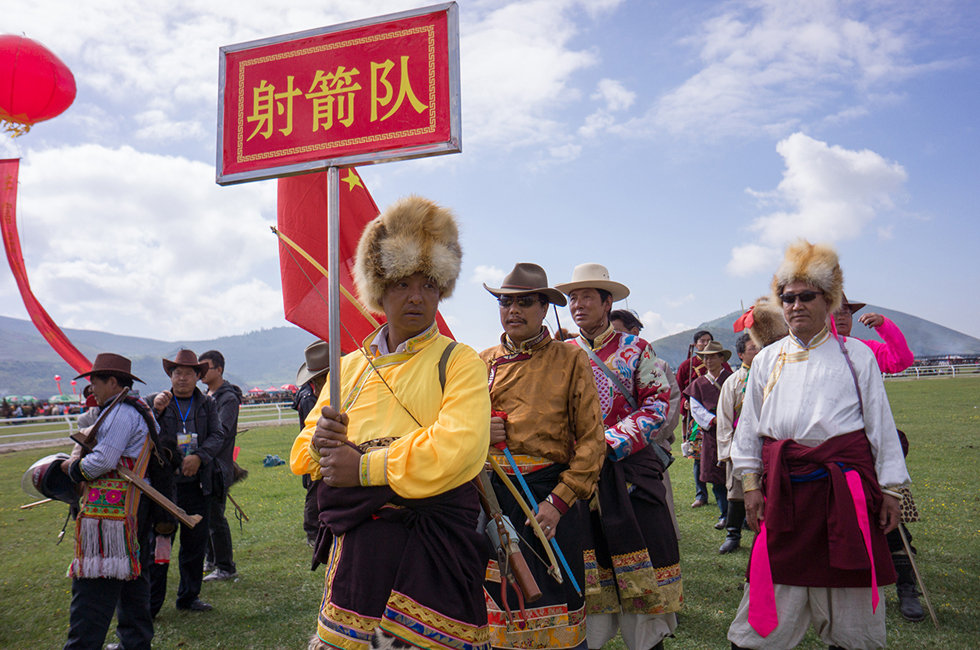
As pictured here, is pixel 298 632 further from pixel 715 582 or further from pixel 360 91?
pixel 360 91

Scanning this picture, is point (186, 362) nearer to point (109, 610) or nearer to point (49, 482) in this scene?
point (49, 482)

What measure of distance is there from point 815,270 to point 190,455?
522 cm

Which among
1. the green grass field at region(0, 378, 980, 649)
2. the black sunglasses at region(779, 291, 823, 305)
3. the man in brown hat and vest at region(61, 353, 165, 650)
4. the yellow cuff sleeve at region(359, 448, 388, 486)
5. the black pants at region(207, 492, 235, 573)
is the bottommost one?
the green grass field at region(0, 378, 980, 649)

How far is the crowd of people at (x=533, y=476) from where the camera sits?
203cm

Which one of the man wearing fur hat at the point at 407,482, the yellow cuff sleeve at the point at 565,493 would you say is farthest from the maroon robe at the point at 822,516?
the man wearing fur hat at the point at 407,482

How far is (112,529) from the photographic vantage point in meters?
4.12

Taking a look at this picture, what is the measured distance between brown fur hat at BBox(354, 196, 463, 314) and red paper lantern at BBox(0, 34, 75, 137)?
831cm

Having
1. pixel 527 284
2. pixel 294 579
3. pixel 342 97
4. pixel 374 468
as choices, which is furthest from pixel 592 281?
pixel 294 579

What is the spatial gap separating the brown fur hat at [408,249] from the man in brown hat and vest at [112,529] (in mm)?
2865

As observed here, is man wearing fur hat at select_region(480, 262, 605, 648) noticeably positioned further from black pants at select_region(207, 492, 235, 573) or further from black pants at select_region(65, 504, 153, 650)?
black pants at select_region(207, 492, 235, 573)

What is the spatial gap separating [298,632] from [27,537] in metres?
5.85

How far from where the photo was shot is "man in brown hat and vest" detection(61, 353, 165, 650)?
154 inches

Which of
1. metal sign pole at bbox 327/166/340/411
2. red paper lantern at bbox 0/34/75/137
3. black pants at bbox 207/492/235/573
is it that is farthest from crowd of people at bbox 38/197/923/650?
red paper lantern at bbox 0/34/75/137

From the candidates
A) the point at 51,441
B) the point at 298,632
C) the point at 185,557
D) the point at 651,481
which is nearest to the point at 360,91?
the point at 651,481
